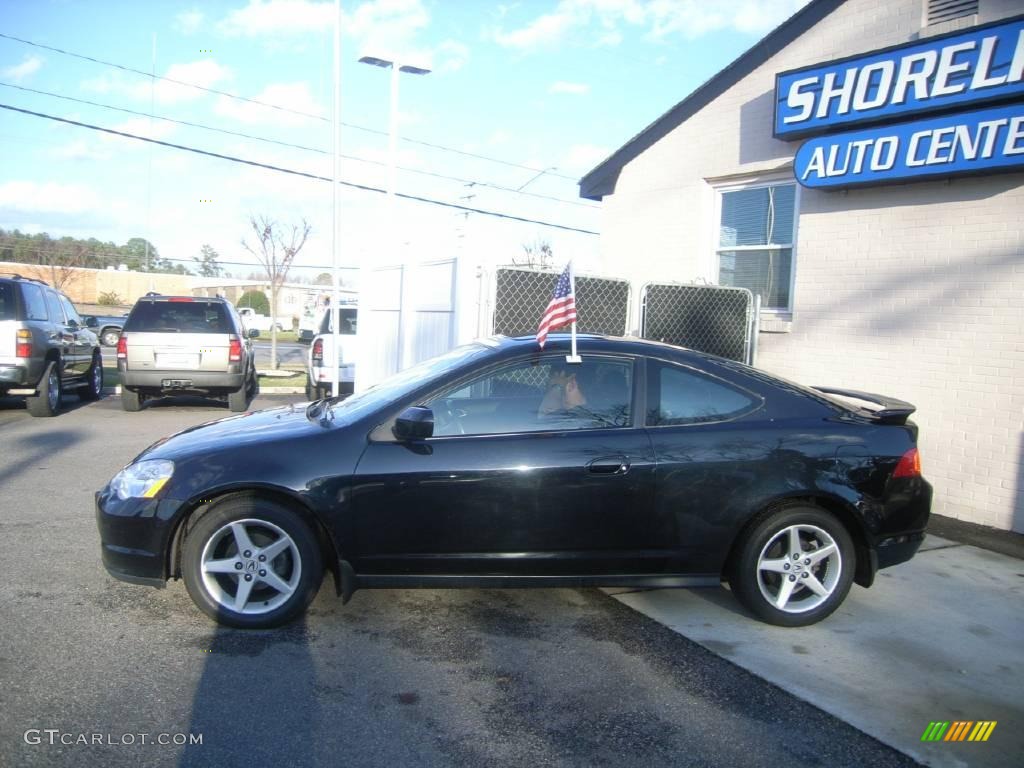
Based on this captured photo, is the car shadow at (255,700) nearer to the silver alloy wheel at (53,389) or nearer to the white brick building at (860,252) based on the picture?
the white brick building at (860,252)

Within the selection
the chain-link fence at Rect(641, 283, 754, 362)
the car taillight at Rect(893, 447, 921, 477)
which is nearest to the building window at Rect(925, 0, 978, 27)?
the chain-link fence at Rect(641, 283, 754, 362)

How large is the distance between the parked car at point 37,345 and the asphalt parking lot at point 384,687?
20.2 feet

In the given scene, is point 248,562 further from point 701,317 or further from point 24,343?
point 24,343

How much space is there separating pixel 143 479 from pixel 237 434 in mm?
502

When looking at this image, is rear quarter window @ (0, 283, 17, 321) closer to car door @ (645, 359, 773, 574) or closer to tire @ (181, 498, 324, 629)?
tire @ (181, 498, 324, 629)

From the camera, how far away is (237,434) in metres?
4.27

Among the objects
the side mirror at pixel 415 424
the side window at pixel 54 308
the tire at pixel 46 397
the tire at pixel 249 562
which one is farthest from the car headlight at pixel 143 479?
the side window at pixel 54 308

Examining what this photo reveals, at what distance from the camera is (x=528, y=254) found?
26.6 meters

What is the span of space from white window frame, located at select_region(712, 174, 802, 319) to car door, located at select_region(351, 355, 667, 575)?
4609 millimetres

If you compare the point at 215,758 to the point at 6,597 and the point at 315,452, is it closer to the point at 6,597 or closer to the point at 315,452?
the point at 315,452

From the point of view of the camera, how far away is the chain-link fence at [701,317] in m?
7.77

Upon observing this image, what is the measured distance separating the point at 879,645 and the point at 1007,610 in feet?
3.87

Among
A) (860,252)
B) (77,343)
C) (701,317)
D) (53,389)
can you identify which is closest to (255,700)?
(701,317)

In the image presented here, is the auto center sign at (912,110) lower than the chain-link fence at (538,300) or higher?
higher
